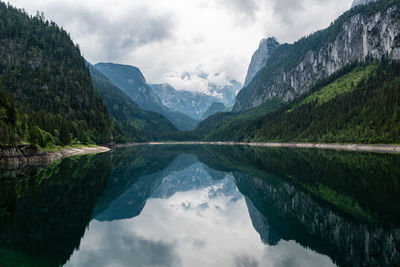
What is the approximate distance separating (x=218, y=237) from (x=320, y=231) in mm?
7855

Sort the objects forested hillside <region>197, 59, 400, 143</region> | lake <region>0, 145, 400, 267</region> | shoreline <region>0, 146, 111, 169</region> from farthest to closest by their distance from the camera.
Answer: forested hillside <region>197, 59, 400, 143</region> → shoreline <region>0, 146, 111, 169</region> → lake <region>0, 145, 400, 267</region>

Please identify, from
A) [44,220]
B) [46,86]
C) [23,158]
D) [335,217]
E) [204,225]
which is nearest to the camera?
[44,220]

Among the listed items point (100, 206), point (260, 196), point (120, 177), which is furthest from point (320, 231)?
point (120, 177)

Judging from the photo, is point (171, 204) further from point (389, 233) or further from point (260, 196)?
point (389, 233)

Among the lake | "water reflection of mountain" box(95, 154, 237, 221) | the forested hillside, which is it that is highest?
the forested hillside

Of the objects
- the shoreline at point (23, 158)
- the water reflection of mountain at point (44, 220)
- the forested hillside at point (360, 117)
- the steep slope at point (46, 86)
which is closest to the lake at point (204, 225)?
the water reflection of mountain at point (44, 220)

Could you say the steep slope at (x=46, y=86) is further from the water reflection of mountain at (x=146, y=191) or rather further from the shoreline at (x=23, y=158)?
the water reflection of mountain at (x=146, y=191)

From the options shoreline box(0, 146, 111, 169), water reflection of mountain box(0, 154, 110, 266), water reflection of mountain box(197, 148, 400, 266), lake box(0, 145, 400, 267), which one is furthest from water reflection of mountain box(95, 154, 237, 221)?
shoreline box(0, 146, 111, 169)

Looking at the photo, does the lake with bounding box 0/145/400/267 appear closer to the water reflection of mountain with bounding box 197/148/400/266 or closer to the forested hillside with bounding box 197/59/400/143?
the water reflection of mountain with bounding box 197/148/400/266

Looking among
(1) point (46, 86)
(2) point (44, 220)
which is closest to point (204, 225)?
(2) point (44, 220)

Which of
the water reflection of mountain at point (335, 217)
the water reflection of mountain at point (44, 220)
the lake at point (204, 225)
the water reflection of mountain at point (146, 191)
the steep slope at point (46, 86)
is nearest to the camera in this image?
the water reflection of mountain at point (44, 220)

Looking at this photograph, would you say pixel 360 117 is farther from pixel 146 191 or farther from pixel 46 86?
pixel 46 86

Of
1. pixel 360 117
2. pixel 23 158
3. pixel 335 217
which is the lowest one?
pixel 335 217

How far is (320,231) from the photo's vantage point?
19.9 metres
